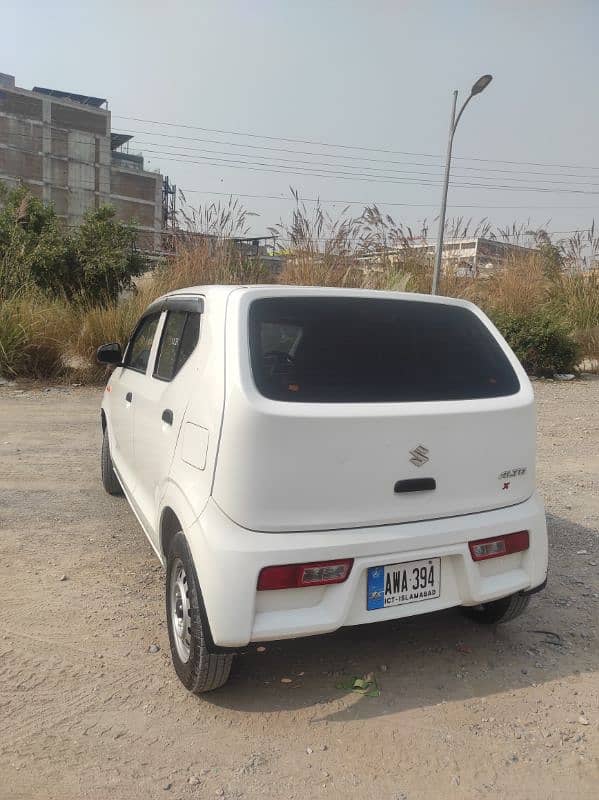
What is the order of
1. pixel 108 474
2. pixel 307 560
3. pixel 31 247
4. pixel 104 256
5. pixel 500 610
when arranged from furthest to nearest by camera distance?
Answer: pixel 104 256 → pixel 31 247 → pixel 108 474 → pixel 500 610 → pixel 307 560

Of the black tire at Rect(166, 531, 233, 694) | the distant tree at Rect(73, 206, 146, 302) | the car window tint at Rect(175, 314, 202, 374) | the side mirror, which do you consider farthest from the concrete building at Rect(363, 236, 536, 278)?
the black tire at Rect(166, 531, 233, 694)

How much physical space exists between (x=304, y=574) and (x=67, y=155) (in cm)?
8420

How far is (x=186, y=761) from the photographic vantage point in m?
2.29

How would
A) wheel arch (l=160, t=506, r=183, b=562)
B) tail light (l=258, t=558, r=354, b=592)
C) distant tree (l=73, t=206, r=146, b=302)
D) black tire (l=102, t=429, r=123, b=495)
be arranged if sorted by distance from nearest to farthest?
1. tail light (l=258, t=558, r=354, b=592)
2. wheel arch (l=160, t=506, r=183, b=562)
3. black tire (l=102, t=429, r=123, b=495)
4. distant tree (l=73, t=206, r=146, b=302)

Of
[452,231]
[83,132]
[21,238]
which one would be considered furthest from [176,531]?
[83,132]

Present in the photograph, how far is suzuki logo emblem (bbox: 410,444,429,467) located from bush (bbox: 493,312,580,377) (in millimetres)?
10225

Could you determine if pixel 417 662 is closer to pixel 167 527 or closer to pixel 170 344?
pixel 167 527

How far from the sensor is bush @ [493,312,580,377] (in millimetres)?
12242

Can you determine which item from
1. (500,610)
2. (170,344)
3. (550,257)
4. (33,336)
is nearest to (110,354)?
(170,344)

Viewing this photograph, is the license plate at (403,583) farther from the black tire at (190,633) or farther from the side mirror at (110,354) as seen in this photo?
the side mirror at (110,354)

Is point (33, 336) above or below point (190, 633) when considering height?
above

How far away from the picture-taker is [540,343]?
40.4 ft

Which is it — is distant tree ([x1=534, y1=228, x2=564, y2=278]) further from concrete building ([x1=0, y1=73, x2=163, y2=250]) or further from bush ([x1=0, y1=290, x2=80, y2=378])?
concrete building ([x1=0, y1=73, x2=163, y2=250])

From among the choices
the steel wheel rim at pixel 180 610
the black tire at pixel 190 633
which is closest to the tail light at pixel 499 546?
the black tire at pixel 190 633
